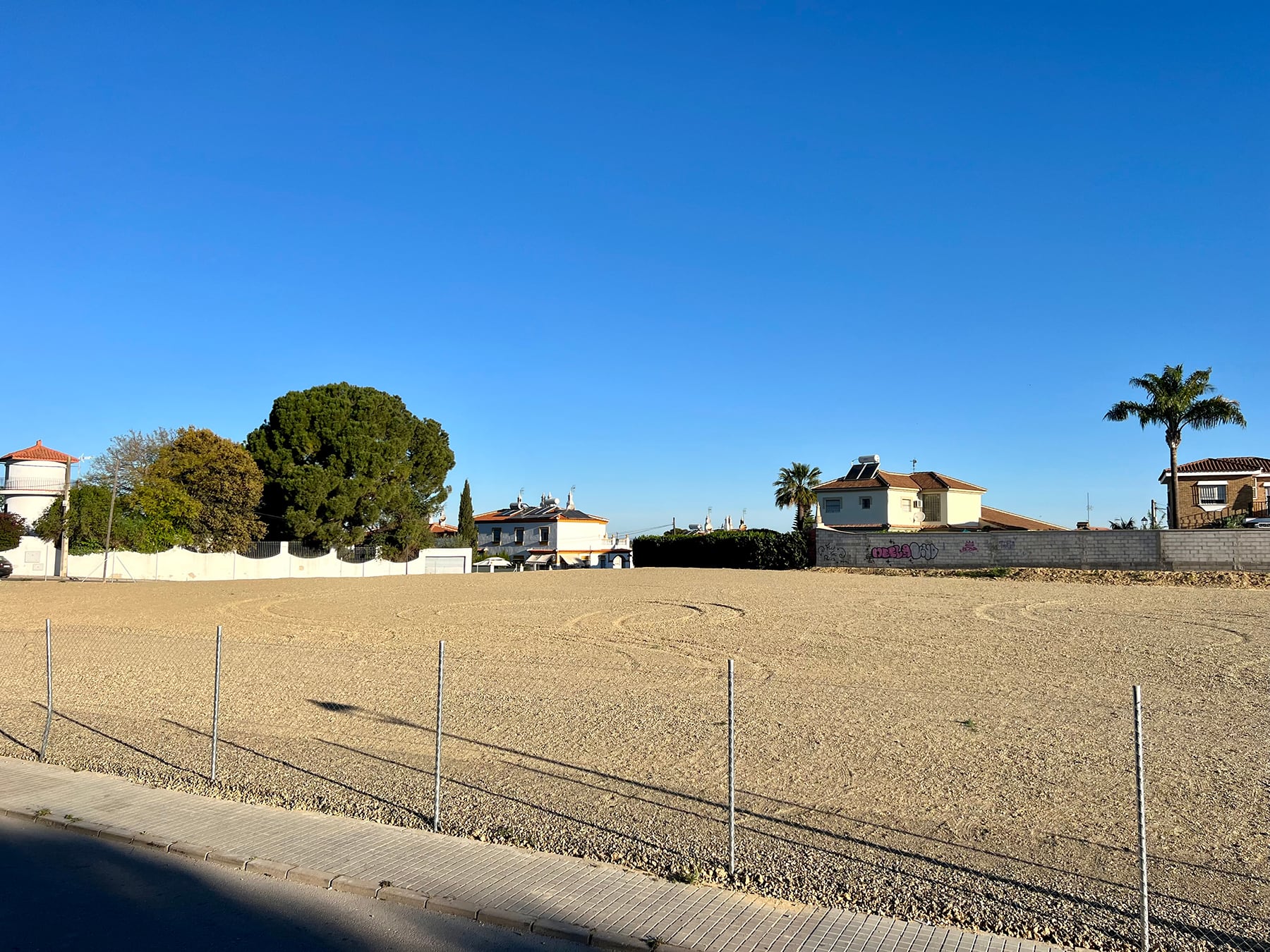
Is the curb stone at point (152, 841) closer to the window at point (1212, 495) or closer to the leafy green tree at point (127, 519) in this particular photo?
the leafy green tree at point (127, 519)

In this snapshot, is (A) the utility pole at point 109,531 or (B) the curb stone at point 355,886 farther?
(A) the utility pole at point 109,531

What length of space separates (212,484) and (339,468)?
24.2ft

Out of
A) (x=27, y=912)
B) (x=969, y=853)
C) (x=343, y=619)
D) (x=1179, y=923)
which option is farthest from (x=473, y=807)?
(x=343, y=619)

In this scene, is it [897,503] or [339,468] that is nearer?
[339,468]

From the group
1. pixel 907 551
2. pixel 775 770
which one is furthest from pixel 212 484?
pixel 775 770

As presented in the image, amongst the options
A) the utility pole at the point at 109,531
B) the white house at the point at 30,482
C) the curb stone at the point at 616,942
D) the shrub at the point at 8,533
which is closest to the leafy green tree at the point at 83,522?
the utility pole at the point at 109,531

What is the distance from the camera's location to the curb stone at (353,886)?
5.74m

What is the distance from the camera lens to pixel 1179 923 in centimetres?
605

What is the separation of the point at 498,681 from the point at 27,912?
35.1 feet

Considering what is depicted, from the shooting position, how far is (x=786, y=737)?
12.3m

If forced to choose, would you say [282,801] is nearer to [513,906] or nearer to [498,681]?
[513,906]

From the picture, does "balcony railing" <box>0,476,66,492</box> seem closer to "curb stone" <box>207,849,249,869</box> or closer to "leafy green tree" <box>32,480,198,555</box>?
"leafy green tree" <box>32,480,198,555</box>

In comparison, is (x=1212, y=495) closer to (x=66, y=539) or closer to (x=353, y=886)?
(x=353, y=886)

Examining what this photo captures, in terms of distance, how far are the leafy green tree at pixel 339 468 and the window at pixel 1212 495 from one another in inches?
1971
